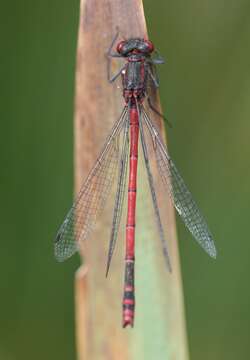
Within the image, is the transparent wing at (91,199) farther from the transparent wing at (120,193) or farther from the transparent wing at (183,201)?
the transparent wing at (183,201)

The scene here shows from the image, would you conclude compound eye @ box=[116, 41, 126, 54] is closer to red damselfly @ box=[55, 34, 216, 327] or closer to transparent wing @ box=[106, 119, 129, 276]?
red damselfly @ box=[55, 34, 216, 327]

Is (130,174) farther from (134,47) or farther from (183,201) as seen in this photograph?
(134,47)

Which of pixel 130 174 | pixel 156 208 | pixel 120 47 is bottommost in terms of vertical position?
pixel 156 208

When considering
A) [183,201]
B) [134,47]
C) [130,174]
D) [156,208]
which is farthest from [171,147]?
[156,208]

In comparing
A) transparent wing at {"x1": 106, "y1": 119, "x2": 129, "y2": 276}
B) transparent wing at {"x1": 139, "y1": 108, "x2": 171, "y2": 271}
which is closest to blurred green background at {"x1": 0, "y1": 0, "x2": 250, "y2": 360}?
transparent wing at {"x1": 106, "y1": 119, "x2": 129, "y2": 276}

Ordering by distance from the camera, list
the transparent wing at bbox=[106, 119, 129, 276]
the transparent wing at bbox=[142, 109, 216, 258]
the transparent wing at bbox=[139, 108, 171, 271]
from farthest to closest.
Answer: the transparent wing at bbox=[142, 109, 216, 258] < the transparent wing at bbox=[106, 119, 129, 276] < the transparent wing at bbox=[139, 108, 171, 271]

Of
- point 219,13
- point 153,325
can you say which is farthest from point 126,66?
point 153,325

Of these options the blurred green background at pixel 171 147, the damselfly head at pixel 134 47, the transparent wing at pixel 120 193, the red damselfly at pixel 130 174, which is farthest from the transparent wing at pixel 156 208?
the blurred green background at pixel 171 147
